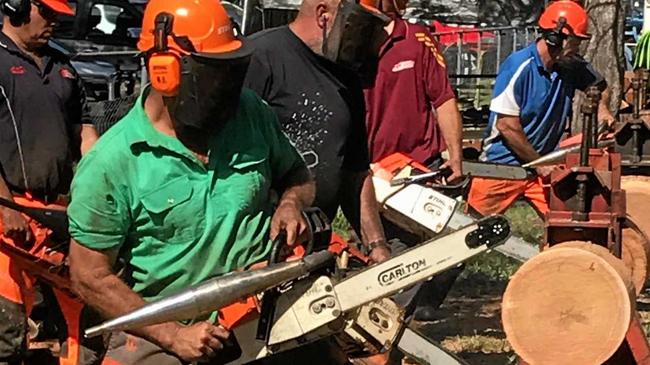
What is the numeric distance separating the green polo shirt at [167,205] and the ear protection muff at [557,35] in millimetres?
5753

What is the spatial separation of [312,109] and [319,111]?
0.10ft

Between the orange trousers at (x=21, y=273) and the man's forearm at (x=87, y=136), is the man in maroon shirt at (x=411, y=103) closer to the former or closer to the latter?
the man's forearm at (x=87, y=136)

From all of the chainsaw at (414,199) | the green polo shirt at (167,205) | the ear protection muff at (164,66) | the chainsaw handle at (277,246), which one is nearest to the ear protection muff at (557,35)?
the chainsaw at (414,199)

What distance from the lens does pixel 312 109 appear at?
6.14 metres

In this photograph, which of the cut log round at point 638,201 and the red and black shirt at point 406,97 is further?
the cut log round at point 638,201

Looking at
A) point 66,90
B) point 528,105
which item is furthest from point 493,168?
point 66,90

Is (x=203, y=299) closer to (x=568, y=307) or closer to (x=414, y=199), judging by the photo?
(x=568, y=307)

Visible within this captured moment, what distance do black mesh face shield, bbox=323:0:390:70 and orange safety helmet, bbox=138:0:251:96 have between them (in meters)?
1.64

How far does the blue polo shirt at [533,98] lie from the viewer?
1002 centimetres

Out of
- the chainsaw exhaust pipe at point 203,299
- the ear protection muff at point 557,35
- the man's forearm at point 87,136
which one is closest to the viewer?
the chainsaw exhaust pipe at point 203,299

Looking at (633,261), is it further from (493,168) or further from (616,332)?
(616,332)

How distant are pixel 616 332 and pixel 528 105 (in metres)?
4.34

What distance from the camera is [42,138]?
7395 millimetres

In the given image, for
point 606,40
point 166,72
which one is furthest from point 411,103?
point 606,40
